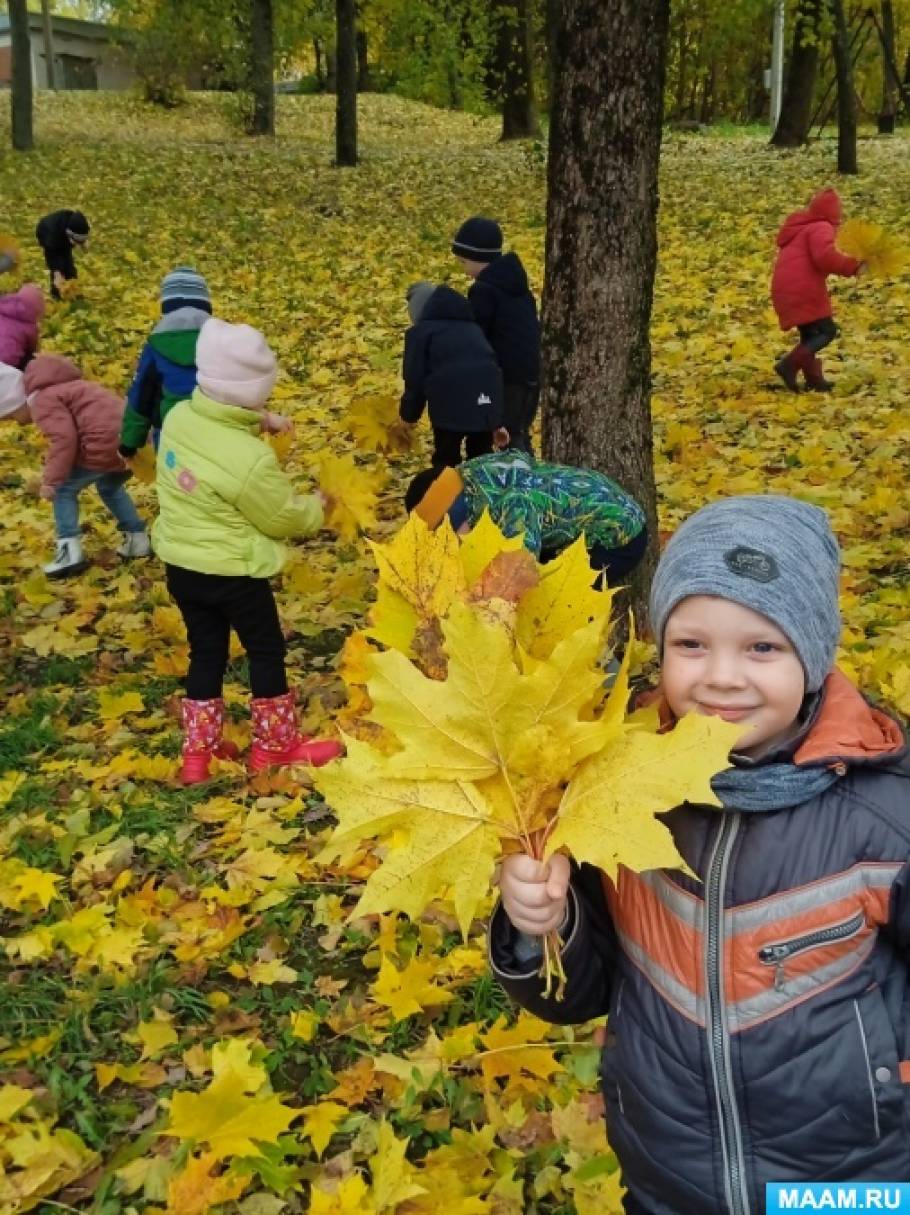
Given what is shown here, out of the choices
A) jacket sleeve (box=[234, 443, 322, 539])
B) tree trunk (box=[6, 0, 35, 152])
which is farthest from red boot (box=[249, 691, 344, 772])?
tree trunk (box=[6, 0, 35, 152])

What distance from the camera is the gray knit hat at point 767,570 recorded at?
1318 millimetres

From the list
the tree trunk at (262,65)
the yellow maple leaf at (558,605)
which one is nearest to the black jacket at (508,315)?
the yellow maple leaf at (558,605)

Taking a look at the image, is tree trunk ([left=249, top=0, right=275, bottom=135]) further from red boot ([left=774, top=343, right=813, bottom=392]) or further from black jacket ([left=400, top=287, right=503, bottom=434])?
black jacket ([left=400, top=287, right=503, bottom=434])

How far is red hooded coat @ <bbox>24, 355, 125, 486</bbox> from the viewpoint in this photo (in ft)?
16.7

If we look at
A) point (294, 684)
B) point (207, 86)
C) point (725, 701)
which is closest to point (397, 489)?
point (294, 684)

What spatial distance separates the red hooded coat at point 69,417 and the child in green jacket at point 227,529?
1.89 meters

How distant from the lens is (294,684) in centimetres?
425

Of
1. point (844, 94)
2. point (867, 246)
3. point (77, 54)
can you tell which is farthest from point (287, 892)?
point (77, 54)

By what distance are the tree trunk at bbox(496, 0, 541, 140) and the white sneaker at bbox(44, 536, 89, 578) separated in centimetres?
1756

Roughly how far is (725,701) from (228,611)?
246 centimetres

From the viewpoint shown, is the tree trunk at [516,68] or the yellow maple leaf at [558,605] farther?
the tree trunk at [516,68]

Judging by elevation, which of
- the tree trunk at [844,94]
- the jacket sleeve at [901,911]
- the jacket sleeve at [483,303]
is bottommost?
the jacket sleeve at [901,911]

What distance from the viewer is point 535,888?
1230 millimetres

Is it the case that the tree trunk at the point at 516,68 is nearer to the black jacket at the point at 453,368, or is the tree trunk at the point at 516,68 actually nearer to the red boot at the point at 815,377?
the red boot at the point at 815,377
